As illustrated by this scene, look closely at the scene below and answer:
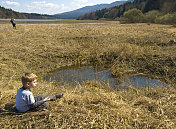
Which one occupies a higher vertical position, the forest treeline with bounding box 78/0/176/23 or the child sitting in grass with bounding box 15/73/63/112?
the forest treeline with bounding box 78/0/176/23

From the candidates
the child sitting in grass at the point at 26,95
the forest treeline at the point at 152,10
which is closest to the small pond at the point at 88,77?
the child sitting in grass at the point at 26,95

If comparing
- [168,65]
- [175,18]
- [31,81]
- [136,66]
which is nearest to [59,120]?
[31,81]

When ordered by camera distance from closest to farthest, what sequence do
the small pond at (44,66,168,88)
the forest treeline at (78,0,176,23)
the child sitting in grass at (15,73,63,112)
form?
the child sitting in grass at (15,73,63,112), the small pond at (44,66,168,88), the forest treeline at (78,0,176,23)

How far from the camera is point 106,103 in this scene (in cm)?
354

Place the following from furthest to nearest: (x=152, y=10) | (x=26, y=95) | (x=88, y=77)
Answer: (x=152, y=10) → (x=88, y=77) → (x=26, y=95)

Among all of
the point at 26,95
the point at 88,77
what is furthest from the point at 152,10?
the point at 26,95

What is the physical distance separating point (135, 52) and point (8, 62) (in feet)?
24.6

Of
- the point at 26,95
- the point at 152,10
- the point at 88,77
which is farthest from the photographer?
the point at 152,10

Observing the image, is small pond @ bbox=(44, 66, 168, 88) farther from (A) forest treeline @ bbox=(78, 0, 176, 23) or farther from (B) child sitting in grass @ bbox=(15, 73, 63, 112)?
(A) forest treeline @ bbox=(78, 0, 176, 23)

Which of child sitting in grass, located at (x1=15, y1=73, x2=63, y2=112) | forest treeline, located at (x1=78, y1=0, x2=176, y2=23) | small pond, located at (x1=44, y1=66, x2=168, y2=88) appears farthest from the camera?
forest treeline, located at (x1=78, y1=0, x2=176, y2=23)

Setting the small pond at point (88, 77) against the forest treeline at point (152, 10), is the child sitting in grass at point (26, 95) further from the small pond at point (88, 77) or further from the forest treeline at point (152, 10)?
the forest treeline at point (152, 10)

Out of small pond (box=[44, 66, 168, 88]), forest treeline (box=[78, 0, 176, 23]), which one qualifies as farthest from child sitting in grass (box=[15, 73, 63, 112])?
forest treeline (box=[78, 0, 176, 23])

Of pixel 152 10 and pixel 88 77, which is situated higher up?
pixel 152 10

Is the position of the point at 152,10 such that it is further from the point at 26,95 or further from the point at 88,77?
the point at 26,95
